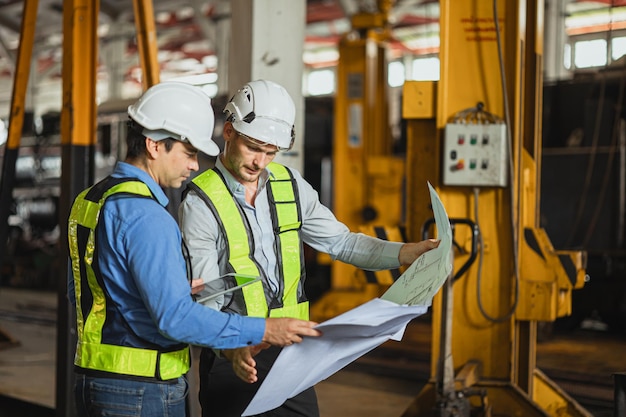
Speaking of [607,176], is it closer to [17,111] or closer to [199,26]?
[17,111]

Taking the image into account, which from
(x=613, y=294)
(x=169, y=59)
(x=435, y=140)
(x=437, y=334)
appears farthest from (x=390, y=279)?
(x=169, y=59)

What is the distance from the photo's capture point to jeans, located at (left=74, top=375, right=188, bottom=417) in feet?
6.23

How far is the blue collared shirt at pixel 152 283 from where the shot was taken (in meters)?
1.77

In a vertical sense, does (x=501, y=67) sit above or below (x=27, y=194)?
above

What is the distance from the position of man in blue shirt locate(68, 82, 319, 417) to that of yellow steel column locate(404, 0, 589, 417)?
2223 millimetres

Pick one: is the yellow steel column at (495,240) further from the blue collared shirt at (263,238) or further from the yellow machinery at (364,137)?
the yellow machinery at (364,137)

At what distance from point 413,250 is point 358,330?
553mm

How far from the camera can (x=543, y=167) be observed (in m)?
8.48

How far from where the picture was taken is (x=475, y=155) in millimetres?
3912

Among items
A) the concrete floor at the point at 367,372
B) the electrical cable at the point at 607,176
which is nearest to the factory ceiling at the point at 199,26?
the electrical cable at the point at 607,176

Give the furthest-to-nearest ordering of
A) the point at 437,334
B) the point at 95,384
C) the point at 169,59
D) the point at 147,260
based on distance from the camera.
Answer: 1. the point at 169,59
2. the point at 437,334
3. the point at 95,384
4. the point at 147,260

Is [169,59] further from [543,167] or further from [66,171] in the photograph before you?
[66,171]

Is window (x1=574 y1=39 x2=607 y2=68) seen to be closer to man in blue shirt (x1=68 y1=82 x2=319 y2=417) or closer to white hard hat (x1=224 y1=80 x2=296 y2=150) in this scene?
white hard hat (x1=224 y1=80 x2=296 y2=150)

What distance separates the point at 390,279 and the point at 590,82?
16.9ft
